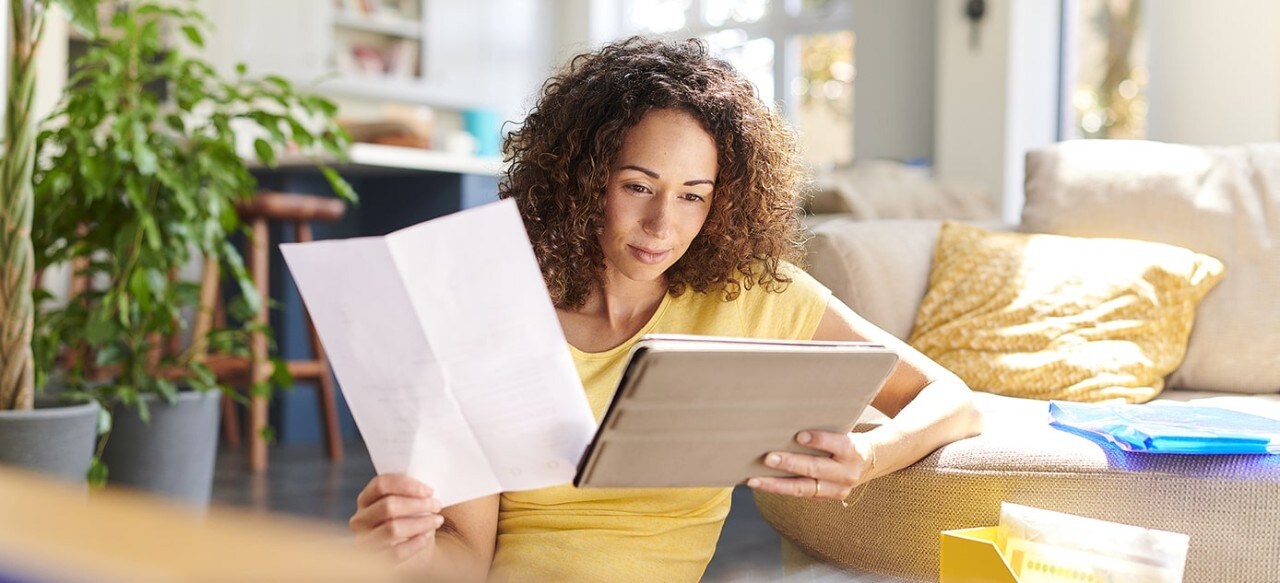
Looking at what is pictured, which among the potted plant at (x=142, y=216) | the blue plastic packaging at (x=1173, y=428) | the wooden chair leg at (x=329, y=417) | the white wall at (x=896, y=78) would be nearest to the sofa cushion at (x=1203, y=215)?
the blue plastic packaging at (x=1173, y=428)

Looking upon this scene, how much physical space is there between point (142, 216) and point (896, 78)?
4.10 m

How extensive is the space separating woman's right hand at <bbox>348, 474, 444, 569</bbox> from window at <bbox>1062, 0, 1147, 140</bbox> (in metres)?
4.70

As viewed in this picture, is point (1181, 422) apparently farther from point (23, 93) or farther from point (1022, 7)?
point (1022, 7)

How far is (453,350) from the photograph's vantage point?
2.81ft

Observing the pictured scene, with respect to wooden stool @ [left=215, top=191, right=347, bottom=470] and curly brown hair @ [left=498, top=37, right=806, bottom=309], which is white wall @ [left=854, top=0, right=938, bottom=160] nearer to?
wooden stool @ [left=215, top=191, right=347, bottom=470]

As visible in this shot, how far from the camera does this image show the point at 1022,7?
4965 mm

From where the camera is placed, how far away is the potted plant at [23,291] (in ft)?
6.10

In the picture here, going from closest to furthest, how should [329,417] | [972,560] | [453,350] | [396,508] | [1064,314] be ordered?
[453,350] < [396,508] < [972,560] < [1064,314] < [329,417]

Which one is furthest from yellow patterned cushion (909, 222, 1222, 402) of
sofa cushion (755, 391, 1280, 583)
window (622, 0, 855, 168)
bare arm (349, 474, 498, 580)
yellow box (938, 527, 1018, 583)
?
window (622, 0, 855, 168)

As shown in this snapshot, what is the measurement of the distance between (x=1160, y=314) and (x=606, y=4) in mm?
5818

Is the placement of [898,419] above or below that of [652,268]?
below

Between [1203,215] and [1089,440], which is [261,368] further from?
[1089,440]

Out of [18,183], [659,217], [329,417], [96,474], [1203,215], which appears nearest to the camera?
[659,217]

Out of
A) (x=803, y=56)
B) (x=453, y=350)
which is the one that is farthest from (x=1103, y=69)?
(x=453, y=350)
